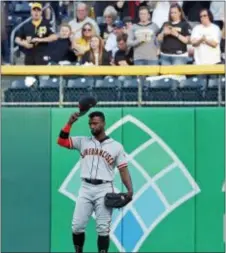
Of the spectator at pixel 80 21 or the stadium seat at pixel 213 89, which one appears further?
the spectator at pixel 80 21

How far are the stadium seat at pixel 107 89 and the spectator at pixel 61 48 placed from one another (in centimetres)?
75

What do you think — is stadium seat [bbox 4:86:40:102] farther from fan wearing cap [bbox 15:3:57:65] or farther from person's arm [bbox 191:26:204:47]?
person's arm [bbox 191:26:204:47]

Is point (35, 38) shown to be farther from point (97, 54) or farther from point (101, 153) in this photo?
point (101, 153)

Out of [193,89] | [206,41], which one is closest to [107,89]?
[193,89]

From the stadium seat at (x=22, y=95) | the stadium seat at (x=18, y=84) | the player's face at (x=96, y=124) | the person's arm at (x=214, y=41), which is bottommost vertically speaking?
the player's face at (x=96, y=124)

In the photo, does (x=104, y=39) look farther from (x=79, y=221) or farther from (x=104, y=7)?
(x=79, y=221)

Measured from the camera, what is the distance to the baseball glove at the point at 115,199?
782cm

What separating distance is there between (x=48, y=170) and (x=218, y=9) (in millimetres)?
3146

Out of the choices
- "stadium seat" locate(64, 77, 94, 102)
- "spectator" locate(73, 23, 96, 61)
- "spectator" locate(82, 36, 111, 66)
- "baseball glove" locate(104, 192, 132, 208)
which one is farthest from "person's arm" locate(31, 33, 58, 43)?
"baseball glove" locate(104, 192, 132, 208)

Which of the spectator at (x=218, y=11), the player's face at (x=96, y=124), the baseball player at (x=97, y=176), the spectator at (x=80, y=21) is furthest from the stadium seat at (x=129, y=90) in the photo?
the player's face at (x=96, y=124)

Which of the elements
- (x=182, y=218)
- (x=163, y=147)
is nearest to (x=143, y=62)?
(x=163, y=147)

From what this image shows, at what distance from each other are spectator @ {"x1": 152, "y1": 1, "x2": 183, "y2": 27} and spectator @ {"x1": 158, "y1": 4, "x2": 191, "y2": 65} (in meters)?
0.20

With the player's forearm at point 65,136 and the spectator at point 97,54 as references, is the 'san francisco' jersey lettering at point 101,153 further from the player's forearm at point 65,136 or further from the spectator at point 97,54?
the spectator at point 97,54

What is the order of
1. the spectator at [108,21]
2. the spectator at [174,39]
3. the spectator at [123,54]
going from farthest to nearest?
the spectator at [108,21] < the spectator at [123,54] < the spectator at [174,39]
